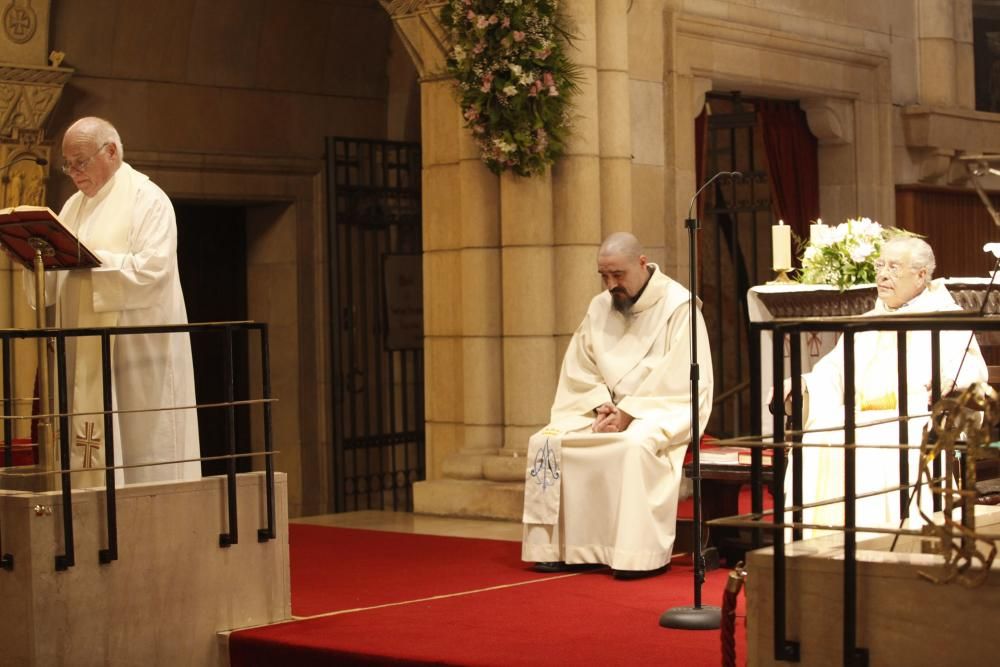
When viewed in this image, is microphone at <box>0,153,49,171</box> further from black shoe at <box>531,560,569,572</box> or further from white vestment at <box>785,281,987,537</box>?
white vestment at <box>785,281,987,537</box>

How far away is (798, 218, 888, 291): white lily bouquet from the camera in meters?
8.09

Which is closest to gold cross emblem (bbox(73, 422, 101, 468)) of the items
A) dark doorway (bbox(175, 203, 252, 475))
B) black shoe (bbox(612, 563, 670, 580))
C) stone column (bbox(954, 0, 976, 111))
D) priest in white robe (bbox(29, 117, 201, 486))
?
priest in white robe (bbox(29, 117, 201, 486))

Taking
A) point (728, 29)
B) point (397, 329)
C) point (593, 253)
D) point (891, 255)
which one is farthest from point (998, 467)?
point (397, 329)

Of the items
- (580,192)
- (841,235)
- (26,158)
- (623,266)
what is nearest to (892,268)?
(841,235)

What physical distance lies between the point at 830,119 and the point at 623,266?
4.49 meters

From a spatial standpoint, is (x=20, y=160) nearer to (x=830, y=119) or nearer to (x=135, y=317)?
(x=135, y=317)

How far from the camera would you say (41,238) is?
6.28 meters

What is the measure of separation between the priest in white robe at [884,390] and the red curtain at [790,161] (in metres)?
4.40

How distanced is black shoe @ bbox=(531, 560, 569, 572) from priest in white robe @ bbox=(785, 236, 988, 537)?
114cm

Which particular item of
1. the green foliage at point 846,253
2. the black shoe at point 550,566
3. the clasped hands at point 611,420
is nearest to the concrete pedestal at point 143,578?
the black shoe at point 550,566

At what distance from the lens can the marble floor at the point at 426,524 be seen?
874cm

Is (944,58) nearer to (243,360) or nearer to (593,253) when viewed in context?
(593,253)

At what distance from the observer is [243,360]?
12.2 metres

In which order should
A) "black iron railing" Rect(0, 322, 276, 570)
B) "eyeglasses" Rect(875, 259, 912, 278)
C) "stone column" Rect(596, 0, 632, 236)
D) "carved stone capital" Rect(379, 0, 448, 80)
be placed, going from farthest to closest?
"carved stone capital" Rect(379, 0, 448, 80) → "stone column" Rect(596, 0, 632, 236) → "eyeglasses" Rect(875, 259, 912, 278) → "black iron railing" Rect(0, 322, 276, 570)
